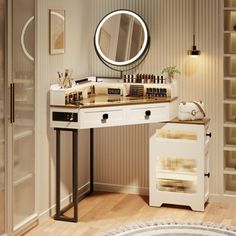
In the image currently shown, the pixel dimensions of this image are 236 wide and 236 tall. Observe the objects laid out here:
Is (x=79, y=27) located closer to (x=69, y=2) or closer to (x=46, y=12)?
(x=69, y=2)

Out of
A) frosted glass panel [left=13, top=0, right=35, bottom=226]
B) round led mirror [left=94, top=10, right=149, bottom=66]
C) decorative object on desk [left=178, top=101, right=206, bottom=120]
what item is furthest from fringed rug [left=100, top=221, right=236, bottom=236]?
round led mirror [left=94, top=10, right=149, bottom=66]

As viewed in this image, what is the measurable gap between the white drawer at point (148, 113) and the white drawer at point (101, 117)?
0.31 ft

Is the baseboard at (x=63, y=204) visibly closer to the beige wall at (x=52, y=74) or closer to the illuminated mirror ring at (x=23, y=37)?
the beige wall at (x=52, y=74)

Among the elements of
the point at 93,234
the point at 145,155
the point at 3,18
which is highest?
the point at 3,18

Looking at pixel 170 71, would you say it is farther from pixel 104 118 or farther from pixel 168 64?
pixel 104 118

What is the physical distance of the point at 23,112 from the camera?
5.06 metres

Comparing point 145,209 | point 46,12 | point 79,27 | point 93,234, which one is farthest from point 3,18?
point 145,209

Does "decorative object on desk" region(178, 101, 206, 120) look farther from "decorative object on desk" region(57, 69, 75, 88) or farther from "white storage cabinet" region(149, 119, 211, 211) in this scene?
"decorative object on desk" region(57, 69, 75, 88)

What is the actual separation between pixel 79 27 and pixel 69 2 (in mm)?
344

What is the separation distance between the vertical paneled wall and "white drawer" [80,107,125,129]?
84 cm

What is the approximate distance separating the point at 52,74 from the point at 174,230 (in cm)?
170

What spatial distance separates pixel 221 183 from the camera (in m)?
6.10

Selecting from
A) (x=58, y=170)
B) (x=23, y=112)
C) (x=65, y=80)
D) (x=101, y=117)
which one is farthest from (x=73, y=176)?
(x=65, y=80)

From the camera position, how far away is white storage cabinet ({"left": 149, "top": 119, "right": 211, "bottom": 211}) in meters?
5.79
